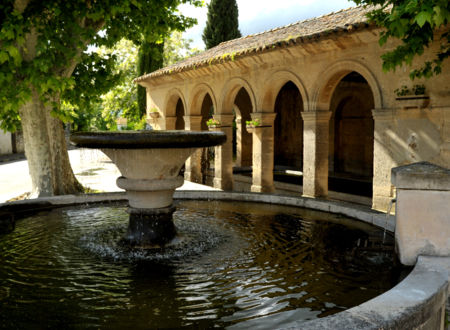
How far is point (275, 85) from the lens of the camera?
35.7 ft

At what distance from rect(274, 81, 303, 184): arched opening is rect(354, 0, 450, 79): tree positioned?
1119 cm

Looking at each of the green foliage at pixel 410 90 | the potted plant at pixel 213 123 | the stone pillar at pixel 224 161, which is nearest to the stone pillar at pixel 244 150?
the stone pillar at pixel 224 161

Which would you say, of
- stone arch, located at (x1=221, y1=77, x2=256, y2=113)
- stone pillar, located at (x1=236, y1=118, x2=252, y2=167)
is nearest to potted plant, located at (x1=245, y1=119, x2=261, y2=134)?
stone arch, located at (x1=221, y1=77, x2=256, y2=113)

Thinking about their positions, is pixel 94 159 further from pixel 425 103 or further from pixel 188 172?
pixel 425 103

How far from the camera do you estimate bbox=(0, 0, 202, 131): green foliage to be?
23.2 ft

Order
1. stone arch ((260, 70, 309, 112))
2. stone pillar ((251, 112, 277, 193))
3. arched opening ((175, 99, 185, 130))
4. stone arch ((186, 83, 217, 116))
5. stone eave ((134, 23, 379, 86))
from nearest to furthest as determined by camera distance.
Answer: stone eave ((134, 23, 379, 86)) → stone arch ((260, 70, 309, 112)) → stone pillar ((251, 112, 277, 193)) → stone arch ((186, 83, 217, 116)) → arched opening ((175, 99, 185, 130))

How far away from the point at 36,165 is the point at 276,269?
6.08 metres

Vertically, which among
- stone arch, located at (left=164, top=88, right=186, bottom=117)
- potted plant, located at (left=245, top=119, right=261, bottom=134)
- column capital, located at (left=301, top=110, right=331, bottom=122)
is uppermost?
stone arch, located at (left=164, top=88, right=186, bottom=117)

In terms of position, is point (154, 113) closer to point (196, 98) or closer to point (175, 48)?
point (196, 98)

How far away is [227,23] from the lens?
2641 centimetres

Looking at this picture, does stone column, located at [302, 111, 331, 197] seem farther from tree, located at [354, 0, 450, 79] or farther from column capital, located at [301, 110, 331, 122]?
tree, located at [354, 0, 450, 79]

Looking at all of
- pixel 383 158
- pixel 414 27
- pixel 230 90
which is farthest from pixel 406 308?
pixel 230 90

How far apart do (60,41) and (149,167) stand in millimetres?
4170

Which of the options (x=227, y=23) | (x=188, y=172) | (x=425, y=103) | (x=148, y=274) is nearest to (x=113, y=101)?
(x=227, y=23)
